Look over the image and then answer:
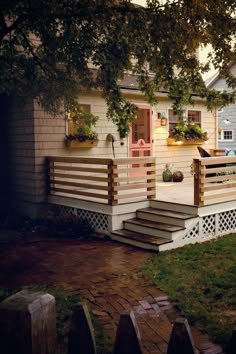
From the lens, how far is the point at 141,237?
305 inches

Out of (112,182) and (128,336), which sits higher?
(112,182)

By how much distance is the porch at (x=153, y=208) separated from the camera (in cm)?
775

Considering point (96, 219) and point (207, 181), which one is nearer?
point (207, 181)

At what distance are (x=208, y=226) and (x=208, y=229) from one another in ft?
0.21

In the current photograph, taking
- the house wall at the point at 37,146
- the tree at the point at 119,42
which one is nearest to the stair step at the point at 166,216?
the tree at the point at 119,42

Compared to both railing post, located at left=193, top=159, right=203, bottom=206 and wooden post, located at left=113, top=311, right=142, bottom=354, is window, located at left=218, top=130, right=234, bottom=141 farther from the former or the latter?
wooden post, located at left=113, top=311, right=142, bottom=354

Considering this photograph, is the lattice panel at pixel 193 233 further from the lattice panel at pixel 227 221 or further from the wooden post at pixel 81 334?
the wooden post at pixel 81 334

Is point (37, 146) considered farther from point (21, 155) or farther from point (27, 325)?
point (27, 325)

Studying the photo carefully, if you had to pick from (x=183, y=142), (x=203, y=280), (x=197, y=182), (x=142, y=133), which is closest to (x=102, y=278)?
(x=203, y=280)

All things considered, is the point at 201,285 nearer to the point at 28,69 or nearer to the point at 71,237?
the point at 71,237

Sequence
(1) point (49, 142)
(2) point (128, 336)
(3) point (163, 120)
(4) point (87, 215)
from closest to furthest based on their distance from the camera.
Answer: (2) point (128, 336)
(4) point (87, 215)
(1) point (49, 142)
(3) point (163, 120)

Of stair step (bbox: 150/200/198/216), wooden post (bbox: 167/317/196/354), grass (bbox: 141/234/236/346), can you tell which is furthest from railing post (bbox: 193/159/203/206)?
wooden post (bbox: 167/317/196/354)

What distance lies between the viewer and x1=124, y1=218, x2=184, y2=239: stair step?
750 cm

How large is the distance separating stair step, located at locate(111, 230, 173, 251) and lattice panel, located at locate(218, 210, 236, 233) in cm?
177
